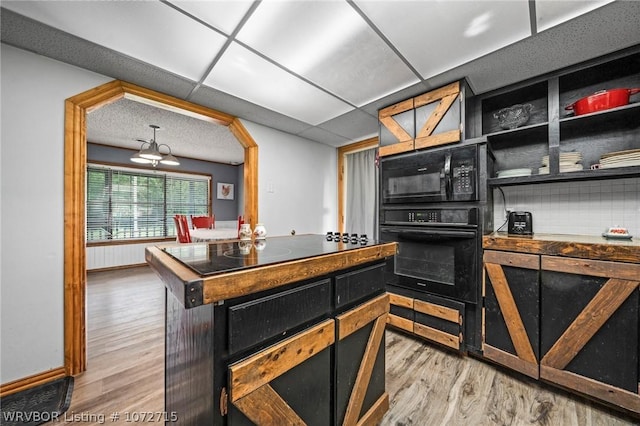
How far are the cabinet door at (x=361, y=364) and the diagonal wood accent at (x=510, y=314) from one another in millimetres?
1115

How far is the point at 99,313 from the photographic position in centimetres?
311

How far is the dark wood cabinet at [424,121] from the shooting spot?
2195 mm

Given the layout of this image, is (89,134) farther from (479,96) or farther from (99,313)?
(479,96)

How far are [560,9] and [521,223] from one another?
1533 millimetres

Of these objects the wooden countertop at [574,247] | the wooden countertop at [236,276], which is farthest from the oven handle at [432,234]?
the wooden countertop at [236,276]

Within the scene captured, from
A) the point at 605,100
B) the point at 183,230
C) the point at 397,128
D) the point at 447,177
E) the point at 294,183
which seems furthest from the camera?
the point at 294,183

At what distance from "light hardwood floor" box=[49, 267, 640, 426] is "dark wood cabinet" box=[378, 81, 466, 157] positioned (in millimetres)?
1933

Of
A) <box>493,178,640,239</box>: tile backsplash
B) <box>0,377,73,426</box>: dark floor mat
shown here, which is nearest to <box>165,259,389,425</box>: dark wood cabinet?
<box>0,377,73,426</box>: dark floor mat

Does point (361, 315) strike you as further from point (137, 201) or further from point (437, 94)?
point (137, 201)

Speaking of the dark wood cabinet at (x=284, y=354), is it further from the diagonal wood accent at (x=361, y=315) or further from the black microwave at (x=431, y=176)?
the black microwave at (x=431, y=176)

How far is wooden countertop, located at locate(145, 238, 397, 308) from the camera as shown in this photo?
673 mm

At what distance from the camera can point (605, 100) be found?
179 cm

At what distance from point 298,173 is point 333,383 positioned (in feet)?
9.82

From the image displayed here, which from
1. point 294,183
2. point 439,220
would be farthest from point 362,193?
point 439,220
